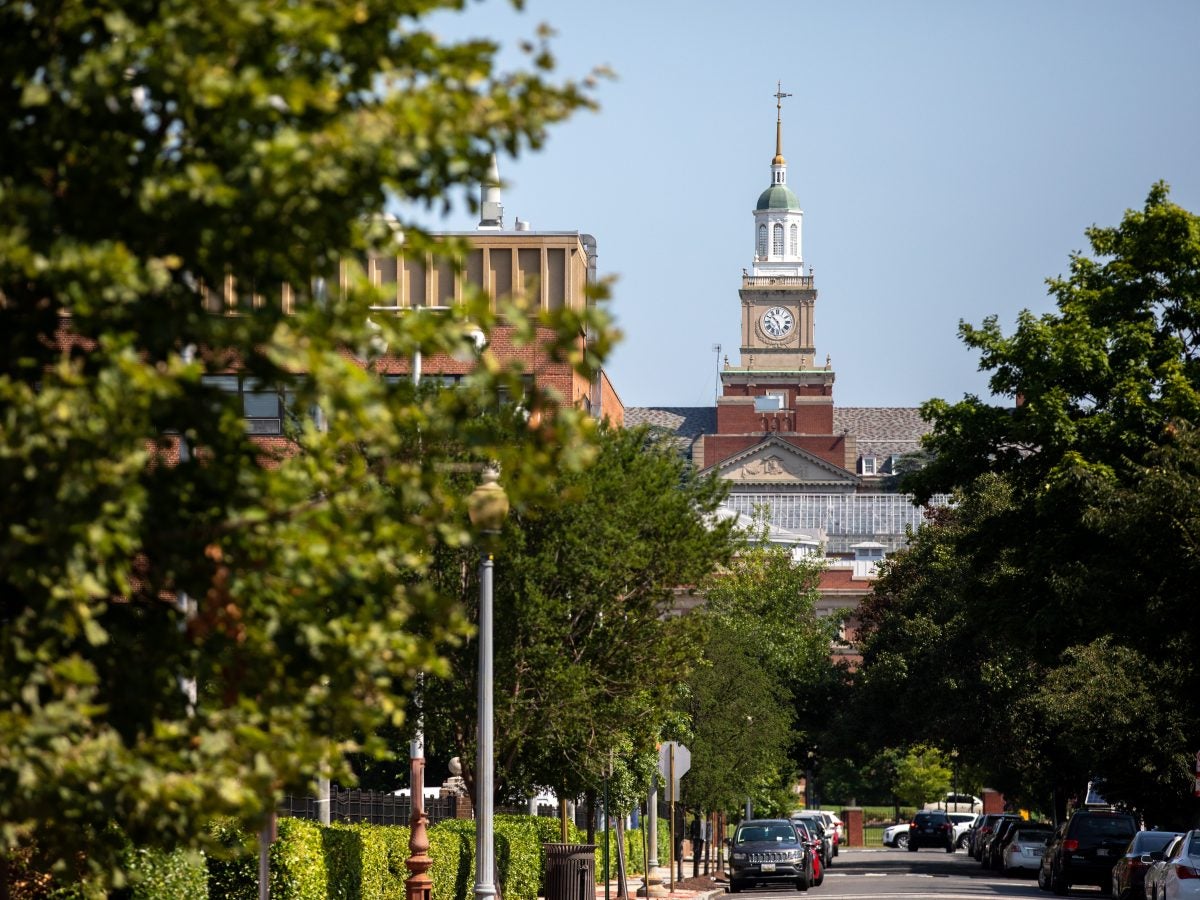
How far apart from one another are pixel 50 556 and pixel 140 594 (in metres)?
1.28

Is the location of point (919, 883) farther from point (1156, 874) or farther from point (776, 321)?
point (776, 321)

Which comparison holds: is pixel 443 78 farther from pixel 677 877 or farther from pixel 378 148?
pixel 677 877

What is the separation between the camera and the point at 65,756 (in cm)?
652

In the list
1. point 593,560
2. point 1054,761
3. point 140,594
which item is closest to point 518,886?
point 593,560

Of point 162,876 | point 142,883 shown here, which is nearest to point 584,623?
point 162,876

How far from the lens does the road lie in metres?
37.8

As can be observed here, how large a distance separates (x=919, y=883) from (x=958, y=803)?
224 feet

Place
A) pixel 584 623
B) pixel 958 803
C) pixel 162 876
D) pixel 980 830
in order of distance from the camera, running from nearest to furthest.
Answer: pixel 162 876 → pixel 584 623 → pixel 980 830 → pixel 958 803

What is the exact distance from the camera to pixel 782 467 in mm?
162125

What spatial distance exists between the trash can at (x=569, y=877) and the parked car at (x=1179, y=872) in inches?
310

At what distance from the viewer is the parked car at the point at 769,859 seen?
137 ft

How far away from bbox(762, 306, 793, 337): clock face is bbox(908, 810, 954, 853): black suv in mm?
95640

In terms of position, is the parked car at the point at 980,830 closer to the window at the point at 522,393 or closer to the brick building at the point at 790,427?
the window at the point at 522,393

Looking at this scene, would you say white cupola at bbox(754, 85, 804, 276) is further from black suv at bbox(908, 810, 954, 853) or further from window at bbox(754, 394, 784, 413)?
black suv at bbox(908, 810, 954, 853)
